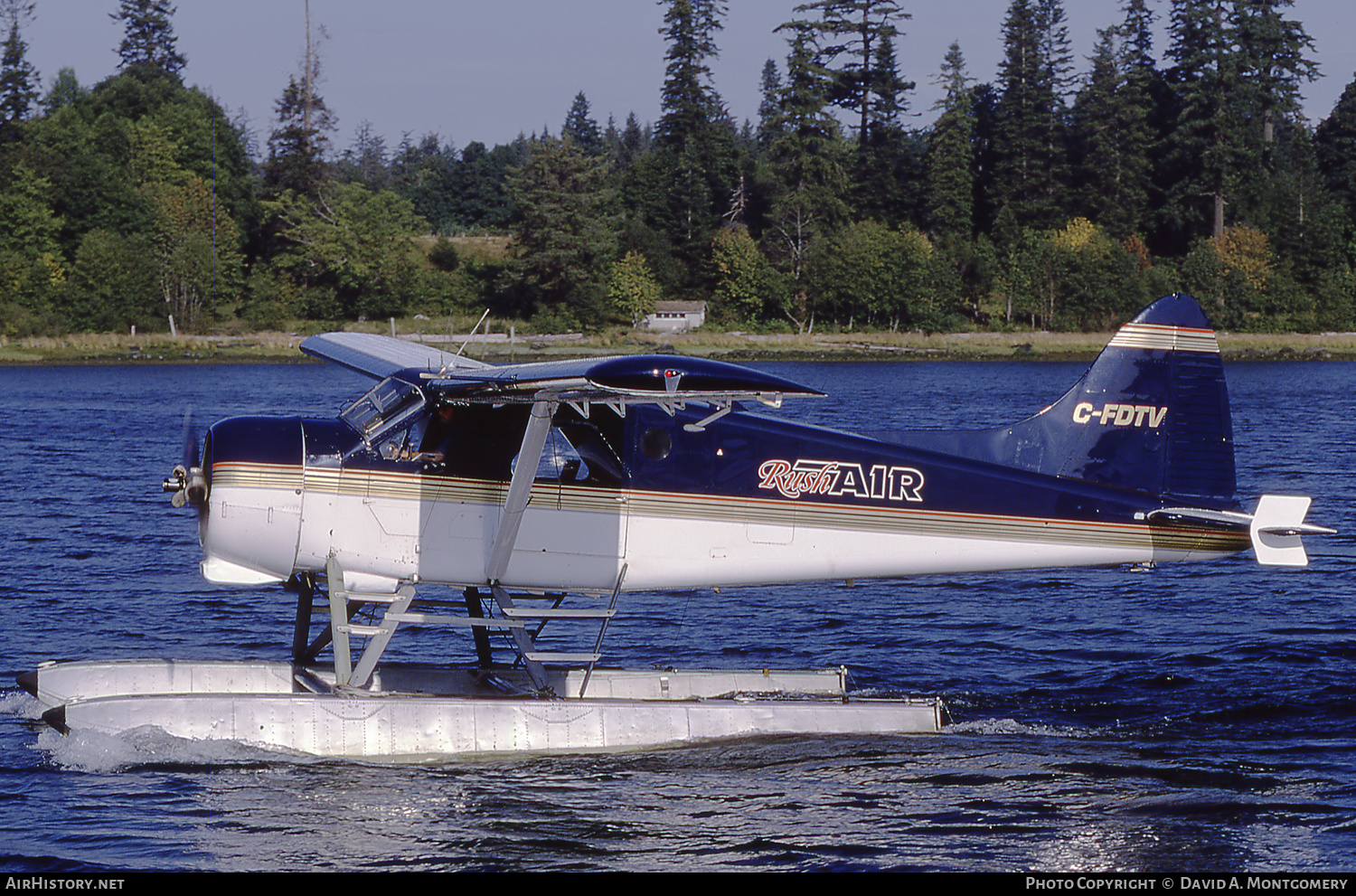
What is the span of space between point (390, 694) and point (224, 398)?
34105mm

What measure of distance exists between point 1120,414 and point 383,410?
5.61 metres

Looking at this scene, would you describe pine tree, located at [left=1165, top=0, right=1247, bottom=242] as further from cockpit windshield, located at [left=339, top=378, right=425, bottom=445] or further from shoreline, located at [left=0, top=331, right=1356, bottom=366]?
cockpit windshield, located at [left=339, top=378, right=425, bottom=445]

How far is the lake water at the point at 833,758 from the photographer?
799cm

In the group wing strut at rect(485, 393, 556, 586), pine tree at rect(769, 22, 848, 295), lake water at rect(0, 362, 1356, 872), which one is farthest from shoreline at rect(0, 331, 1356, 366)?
wing strut at rect(485, 393, 556, 586)

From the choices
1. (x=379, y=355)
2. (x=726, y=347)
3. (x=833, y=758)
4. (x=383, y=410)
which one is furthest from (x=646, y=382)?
(x=726, y=347)

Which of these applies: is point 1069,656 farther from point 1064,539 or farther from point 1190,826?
point 1190,826

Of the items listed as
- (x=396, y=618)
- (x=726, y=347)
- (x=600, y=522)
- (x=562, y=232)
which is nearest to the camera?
(x=396, y=618)

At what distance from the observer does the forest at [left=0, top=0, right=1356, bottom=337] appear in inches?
2955

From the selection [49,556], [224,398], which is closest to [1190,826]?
[49,556]

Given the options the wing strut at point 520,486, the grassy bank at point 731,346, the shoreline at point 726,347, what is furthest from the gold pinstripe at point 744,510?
the shoreline at point 726,347

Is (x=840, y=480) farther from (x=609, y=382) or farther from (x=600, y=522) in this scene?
(x=609, y=382)

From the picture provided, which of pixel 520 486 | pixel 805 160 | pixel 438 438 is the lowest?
pixel 520 486

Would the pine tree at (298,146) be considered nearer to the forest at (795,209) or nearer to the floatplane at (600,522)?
the forest at (795,209)

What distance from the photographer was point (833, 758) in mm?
9680
